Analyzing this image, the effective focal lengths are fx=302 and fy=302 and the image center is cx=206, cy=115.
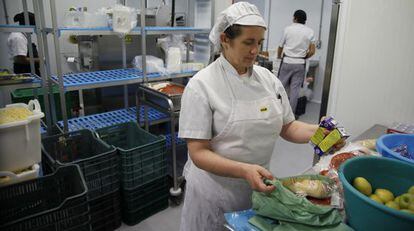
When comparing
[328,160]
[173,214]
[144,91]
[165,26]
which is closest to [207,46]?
[165,26]

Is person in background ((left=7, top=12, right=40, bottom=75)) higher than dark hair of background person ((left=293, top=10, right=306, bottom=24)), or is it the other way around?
dark hair of background person ((left=293, top=10, right=306, bottom=24))

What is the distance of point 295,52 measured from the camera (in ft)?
14.2

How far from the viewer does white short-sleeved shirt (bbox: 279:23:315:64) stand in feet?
13.9

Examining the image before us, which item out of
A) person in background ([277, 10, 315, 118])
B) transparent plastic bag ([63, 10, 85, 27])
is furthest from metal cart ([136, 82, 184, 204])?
person in background ([277, 10, 315, 118])

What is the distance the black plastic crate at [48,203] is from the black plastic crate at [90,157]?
0.11 metres

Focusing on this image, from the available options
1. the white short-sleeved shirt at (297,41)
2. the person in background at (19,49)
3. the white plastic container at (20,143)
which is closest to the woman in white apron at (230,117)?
the white plastic container at (20,143)

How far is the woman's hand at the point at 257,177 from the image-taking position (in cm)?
87

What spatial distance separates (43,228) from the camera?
1532 mm

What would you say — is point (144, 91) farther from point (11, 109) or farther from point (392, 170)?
point (392, 170)

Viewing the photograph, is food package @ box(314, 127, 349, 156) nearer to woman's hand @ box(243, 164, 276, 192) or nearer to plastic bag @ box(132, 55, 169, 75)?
woman's hand @ box(243, 164, 276, 192)

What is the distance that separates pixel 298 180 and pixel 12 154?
52.8 inches

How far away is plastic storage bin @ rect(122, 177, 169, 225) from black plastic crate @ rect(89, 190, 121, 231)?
59mm

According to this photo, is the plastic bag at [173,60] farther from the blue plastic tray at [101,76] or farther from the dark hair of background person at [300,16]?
the dark hair of background person at [300,16]

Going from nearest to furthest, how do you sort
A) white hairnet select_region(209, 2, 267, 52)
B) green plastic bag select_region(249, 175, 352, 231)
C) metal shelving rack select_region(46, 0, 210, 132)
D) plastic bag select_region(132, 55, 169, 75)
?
green plastic bag select_region(249, 175, 352, 231) → white hairnet select_region(209, 2, 267, 52) → metal shelving rack select_region(46, 0, 210, 132) → plastic bag select_region(132, 55, 169, 75)
